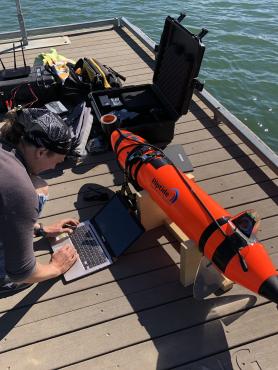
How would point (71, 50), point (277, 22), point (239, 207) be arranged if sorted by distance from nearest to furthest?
point (239, 207)
point (71, 50)
point (277, 22)

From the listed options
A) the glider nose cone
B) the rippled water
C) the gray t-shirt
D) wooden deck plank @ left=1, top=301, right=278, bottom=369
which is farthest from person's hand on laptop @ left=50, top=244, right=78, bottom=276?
the rippled water

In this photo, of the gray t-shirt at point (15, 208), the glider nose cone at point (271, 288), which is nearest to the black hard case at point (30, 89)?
the gray t-shirt at point (15, 208)

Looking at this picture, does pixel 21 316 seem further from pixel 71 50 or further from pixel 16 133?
pixel 71 50

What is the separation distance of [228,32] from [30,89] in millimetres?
8458

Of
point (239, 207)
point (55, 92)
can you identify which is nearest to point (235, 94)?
point (55, 92)

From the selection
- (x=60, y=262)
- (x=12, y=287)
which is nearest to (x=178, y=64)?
(x=60, y=262)

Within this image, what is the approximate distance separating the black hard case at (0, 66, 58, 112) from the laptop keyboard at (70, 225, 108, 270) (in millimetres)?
2638

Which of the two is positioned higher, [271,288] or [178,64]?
[178,64]

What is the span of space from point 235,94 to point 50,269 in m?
7.34

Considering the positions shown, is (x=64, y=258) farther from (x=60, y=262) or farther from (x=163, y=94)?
(x=163, y=94)

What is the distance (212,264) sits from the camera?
3143 mm

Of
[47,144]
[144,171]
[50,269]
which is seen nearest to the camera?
[47,144]

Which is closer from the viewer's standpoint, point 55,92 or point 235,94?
point 55,92

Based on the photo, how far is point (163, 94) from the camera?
541 centimetres
